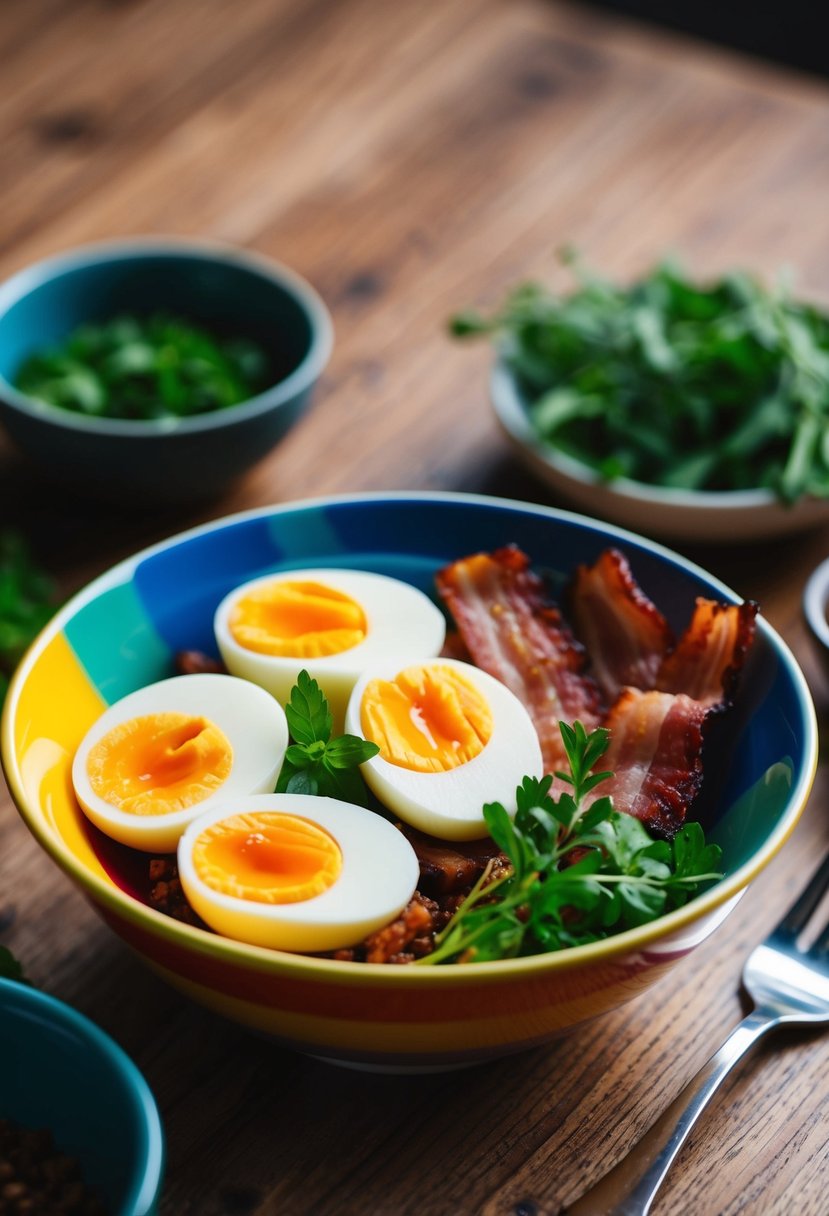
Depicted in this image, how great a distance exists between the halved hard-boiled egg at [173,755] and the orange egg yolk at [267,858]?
A: 0.20 ft

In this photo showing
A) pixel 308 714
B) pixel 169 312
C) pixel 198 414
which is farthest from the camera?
pixel 169 312

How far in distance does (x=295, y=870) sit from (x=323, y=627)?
0.42 metres

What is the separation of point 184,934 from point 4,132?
2.59 meters

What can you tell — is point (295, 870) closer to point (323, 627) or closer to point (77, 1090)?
point (77, 1090)

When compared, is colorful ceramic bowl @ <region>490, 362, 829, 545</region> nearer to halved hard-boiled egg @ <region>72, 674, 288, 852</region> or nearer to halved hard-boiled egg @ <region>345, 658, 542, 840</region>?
halved hard-boiled egg @ <region>345, 658, 542, 840</region>

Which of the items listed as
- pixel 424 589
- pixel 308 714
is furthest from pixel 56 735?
pixel 424 589

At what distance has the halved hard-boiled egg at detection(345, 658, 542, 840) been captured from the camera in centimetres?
142

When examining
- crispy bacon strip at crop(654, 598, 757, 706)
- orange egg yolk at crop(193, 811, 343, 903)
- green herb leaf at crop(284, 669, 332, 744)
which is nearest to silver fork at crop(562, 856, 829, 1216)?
crispy bacon strip at crop(654, 598, 757, 706)

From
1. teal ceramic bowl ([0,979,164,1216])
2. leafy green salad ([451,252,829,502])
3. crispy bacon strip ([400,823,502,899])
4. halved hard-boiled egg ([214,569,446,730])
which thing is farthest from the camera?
leafy green salad ([451,252,829,502])

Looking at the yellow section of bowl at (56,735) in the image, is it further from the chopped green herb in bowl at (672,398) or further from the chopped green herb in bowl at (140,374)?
the chopped green herb in bowl at (672,398)

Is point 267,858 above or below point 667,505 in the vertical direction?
above

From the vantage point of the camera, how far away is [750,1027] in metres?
1.42

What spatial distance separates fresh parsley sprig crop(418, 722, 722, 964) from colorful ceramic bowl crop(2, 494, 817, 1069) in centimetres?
5

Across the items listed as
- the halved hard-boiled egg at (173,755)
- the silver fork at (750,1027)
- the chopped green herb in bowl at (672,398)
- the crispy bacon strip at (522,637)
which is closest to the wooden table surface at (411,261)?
the silver fork at (750,1027)
